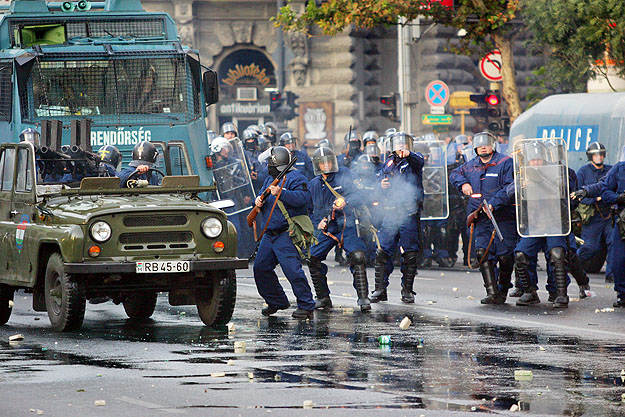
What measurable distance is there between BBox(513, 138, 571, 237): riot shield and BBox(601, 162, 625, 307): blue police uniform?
0.44 metres

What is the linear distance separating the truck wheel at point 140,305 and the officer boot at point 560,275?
4.10m

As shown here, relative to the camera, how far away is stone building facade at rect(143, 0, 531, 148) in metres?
37.3

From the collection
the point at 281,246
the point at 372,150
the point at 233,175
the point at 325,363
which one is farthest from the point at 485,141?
the point at 233,175

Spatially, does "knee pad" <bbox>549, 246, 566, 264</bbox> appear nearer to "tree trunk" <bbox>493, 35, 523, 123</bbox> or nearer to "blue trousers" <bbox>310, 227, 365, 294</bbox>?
"blue trousers" <bbox>310, 227, 365, 294</bbox>

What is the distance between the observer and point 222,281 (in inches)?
500

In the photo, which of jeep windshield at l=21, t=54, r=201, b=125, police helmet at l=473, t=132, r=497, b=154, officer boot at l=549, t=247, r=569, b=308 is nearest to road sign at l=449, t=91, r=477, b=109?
jeep windshield at l=21, t=54, r=201, b=125

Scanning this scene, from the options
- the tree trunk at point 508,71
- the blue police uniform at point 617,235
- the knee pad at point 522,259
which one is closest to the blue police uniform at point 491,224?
the knee pad at point 522,259

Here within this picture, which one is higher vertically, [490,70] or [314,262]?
[490,70]

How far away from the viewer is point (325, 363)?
411 inches

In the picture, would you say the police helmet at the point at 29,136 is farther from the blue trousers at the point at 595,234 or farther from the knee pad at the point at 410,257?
the blue trousers at the point at 595,234

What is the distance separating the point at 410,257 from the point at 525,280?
1.34m

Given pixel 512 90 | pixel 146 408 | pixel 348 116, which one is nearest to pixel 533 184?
pixel 146 408

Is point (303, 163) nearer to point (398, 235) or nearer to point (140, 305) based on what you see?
point (398, 235)

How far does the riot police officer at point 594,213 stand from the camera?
18312 millimetres
